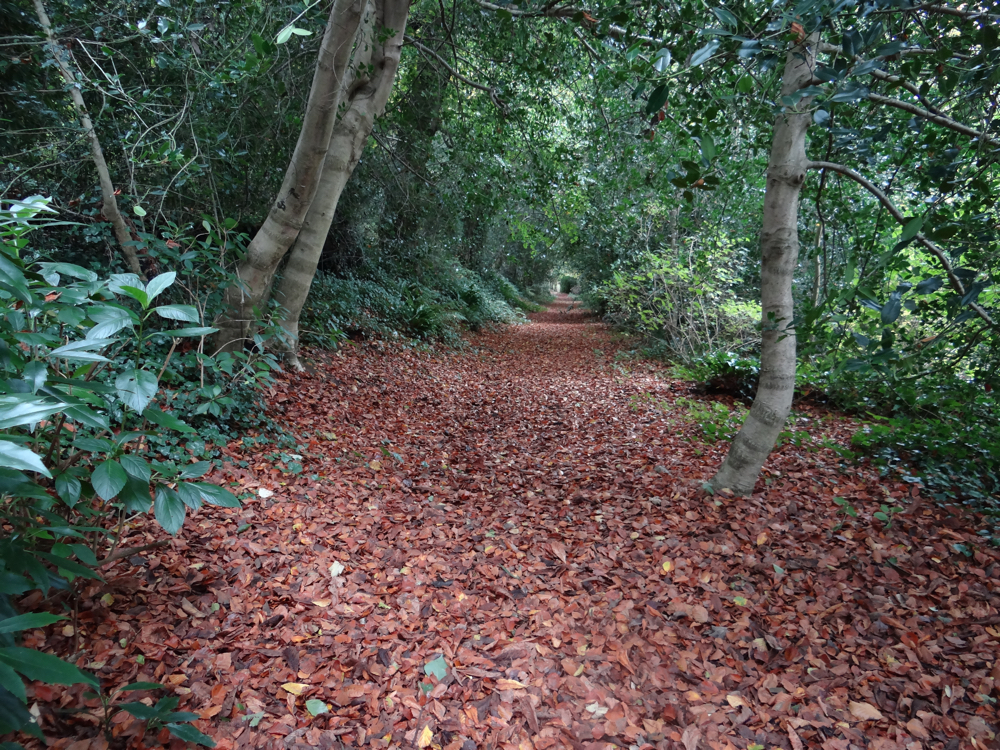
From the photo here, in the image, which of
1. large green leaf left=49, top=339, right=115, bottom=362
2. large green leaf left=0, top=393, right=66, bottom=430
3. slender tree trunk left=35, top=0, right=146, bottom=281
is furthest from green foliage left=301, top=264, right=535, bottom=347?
large green leaf left=0, top=393, right=66, bottom=430

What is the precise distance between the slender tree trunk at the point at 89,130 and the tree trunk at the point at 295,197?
81 centimetres

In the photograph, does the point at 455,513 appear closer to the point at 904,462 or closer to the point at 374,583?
the point at 374,583

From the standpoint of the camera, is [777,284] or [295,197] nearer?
[777,284]

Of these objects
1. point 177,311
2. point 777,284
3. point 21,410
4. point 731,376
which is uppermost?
point 777,284

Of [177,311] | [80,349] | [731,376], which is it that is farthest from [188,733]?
[731,376]

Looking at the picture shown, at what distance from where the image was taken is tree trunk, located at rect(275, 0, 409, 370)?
16.6ft

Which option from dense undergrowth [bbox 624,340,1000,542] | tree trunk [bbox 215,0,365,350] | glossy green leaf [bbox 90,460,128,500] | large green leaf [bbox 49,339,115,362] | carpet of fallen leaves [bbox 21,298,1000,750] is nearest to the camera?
large green leaf [bbox 49,339,115,362]

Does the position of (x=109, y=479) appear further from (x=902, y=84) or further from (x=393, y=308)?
(x=393, y=308)

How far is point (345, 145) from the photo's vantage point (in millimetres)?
5121

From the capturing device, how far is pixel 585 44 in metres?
5.56

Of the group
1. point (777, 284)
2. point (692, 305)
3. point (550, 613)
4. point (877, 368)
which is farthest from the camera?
point (692, 305)

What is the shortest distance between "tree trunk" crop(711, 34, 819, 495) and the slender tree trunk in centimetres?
439

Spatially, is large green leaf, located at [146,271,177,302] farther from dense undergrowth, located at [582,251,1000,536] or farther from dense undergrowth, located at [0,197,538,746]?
dense undergrowth, located at [582,251,1000,536]

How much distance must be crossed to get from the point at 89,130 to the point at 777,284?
5.20 meters
